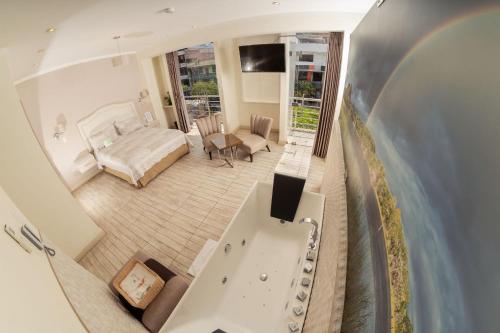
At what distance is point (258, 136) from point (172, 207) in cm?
269

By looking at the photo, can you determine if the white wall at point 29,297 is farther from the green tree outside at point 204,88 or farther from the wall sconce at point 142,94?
the green tree outside at point 204,88

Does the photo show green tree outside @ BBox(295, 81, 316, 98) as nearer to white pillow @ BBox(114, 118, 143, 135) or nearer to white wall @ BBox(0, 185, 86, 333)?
white pillow @ BBox(114, 118, 143, 135)

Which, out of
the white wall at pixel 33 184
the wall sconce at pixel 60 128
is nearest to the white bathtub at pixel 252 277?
the white wall at pixel 33 184

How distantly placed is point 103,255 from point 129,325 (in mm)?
1896

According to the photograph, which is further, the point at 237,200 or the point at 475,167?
the point at 237,200

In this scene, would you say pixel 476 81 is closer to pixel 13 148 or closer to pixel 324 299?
pixel 324 299

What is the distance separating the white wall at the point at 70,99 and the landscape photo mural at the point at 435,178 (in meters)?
5.10

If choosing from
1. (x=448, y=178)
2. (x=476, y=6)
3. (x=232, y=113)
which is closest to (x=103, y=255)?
(x=448, y=178)

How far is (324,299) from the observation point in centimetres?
140

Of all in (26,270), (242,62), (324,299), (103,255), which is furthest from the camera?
(242,62)

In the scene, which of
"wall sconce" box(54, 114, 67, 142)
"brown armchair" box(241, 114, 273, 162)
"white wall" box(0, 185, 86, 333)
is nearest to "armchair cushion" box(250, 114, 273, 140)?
"brown armchair" box(241, 114, 273, 162)

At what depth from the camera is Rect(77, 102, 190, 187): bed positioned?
431 centimetres

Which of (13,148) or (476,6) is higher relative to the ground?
(476,6)

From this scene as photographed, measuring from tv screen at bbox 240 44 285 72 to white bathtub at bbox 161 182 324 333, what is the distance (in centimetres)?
307
